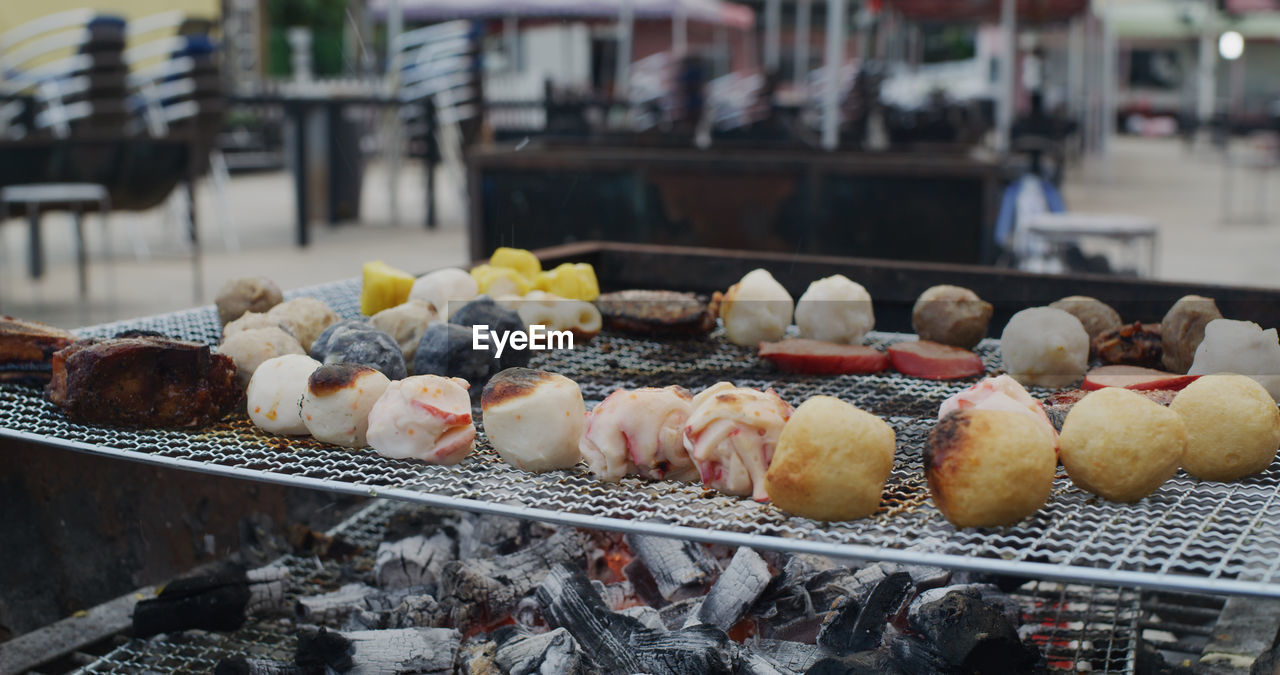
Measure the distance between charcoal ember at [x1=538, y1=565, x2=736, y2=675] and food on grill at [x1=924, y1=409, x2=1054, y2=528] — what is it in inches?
27.5

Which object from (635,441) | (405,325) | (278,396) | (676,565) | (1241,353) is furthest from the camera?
(676,565)

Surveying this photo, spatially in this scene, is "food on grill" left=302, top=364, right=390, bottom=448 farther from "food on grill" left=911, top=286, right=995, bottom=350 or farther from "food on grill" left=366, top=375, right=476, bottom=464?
"food on grill" left=911, top=286, right=995, bottom=350

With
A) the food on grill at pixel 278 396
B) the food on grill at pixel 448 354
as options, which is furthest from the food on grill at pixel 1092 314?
the food on grill at pixel 278 396

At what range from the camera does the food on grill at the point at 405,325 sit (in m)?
2.33

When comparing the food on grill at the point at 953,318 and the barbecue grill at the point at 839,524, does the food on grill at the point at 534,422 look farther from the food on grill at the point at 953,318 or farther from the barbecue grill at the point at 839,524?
the food on grill at the point at 953,318

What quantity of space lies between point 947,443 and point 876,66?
16443 mm

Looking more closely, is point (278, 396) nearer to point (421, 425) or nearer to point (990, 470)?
point (421, 425)

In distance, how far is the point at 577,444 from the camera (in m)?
1.75

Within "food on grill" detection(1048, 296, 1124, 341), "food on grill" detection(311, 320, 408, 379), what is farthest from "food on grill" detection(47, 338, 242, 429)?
"food on grill" detection(1048, 296, 1124, 341)

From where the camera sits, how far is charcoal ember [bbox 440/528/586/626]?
2436 millimetres

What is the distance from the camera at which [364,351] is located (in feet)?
6.89

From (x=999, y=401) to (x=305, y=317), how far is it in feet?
4.80

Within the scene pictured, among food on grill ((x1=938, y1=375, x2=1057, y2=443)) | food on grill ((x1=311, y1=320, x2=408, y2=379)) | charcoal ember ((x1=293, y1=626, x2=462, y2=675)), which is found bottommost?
charcoal ember ((x1=293, y1=626, x2=462, y2=675))

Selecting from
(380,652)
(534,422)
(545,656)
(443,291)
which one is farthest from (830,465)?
(443,291)
